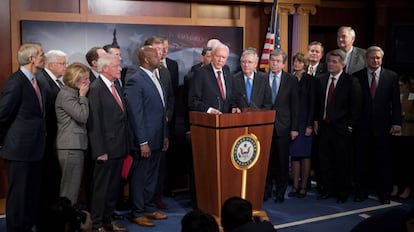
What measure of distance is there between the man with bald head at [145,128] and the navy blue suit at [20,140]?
761mm

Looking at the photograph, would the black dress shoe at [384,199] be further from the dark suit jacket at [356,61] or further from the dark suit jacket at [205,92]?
the dark suit jacket at [205,92]

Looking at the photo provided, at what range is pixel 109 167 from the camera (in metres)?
4.07

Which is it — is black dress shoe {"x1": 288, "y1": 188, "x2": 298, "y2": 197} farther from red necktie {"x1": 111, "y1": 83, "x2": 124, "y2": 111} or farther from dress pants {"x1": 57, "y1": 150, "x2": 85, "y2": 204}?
dress pants {"x1": 57, "y1": 150, "x2": 85, "y2": 204}

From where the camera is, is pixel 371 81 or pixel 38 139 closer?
pixel 38 139

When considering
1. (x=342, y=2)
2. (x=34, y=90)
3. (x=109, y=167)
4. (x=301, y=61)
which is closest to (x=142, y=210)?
(x=109, y=167)

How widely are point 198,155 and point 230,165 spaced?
320 millimetres

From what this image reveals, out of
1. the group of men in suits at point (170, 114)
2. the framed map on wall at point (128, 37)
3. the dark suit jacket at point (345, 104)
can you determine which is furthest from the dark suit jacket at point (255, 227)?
the framed map on wall at point (128, 37)

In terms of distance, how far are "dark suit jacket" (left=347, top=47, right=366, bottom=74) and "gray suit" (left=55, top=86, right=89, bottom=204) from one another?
3000 millimetres

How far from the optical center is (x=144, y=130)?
171 inches

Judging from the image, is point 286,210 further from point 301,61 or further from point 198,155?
point 301,61

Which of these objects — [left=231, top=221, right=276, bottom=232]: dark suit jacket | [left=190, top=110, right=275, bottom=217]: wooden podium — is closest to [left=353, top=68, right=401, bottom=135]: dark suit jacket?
[left=190, top=110, right=275, bottom=217]: wooden podium

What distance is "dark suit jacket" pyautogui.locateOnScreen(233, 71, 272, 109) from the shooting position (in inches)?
189

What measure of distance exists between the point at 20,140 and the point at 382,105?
11.2 feet

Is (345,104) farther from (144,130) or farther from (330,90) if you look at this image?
(144,130)
